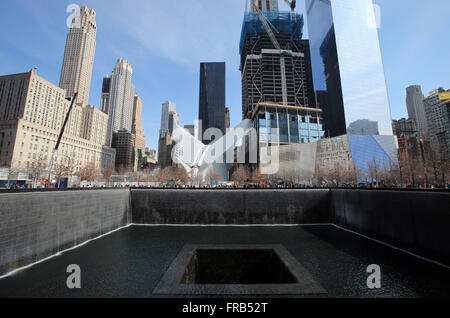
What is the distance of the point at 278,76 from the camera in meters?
84.6

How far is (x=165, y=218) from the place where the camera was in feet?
50.2

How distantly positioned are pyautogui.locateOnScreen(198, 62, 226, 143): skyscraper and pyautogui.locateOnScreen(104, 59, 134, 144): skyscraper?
70057 mm

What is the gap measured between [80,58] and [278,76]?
10369 centimetres

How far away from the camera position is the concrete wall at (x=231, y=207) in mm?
15211

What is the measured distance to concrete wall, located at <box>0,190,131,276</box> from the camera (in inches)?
260

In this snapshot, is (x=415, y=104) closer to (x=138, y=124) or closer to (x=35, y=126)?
(x=35, y=126)

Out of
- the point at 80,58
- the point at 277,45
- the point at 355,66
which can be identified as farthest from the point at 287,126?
the point at 80,58

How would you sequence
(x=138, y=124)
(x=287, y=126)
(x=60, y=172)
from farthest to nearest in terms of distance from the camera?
(x=138, y=124)
(x=287, y=126)
(x=60, y=172)

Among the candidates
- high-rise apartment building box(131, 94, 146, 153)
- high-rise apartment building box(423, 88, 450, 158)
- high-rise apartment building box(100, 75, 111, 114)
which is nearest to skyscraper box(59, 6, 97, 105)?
high-rise apartment building box(100, 75, 111, 114)

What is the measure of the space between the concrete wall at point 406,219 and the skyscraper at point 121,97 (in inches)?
6155

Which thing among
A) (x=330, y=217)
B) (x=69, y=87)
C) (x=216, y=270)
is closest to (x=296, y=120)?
(x=330, y=217)

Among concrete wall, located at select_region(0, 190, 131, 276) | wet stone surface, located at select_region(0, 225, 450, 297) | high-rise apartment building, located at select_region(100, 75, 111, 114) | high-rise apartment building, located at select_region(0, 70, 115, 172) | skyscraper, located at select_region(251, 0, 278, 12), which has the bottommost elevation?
wet stone surface, located at select_region(0, 225, 450, 297)

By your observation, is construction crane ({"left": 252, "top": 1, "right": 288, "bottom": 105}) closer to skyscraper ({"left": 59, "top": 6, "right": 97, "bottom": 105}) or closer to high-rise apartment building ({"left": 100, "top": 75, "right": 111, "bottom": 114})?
skyscraper ({"left": 59, "top": 6, "right": 97, "bottom": 105})
